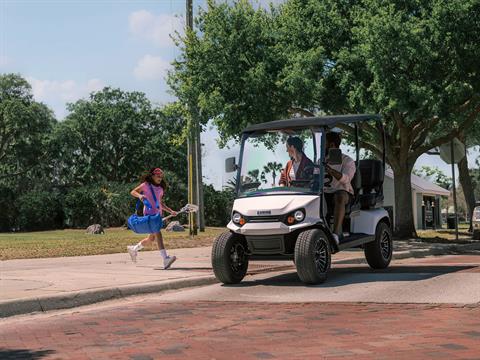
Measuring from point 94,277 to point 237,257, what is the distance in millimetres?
2454

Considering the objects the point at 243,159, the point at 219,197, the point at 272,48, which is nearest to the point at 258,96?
the point at 272,48

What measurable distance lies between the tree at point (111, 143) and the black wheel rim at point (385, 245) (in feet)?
136

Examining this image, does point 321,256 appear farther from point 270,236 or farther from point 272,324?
point 272,324

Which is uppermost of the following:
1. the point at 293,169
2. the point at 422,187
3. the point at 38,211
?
the point at 422,187

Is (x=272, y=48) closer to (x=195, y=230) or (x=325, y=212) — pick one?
(x=195, y=230)

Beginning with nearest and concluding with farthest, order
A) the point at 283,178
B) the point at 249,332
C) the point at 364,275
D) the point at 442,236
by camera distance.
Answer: the point at 249,332
the point at 283,178
the point at 364,275
the point at 442,236

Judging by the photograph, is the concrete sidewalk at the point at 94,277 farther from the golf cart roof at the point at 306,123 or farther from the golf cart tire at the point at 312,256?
the golf cart roof at the point at 306,123

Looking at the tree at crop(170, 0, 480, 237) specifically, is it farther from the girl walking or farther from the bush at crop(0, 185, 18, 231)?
the bush at crop(0, 185, 18, 231)

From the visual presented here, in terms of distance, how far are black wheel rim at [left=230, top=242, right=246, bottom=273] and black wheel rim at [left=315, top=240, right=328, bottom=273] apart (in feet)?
4.58

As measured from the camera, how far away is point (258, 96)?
62.9 ft

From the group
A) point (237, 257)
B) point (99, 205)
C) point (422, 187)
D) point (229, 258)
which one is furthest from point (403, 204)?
point (99, 205)

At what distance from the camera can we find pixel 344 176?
10.9 meters

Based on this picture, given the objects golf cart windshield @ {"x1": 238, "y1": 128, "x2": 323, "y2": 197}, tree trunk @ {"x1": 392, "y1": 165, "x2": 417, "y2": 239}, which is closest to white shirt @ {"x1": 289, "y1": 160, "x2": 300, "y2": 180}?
golf cart windshield @ {"x1": 238, "y1": 128, "x2": 323, "y2": 197}

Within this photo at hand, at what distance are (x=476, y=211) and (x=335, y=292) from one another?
55.4ft
